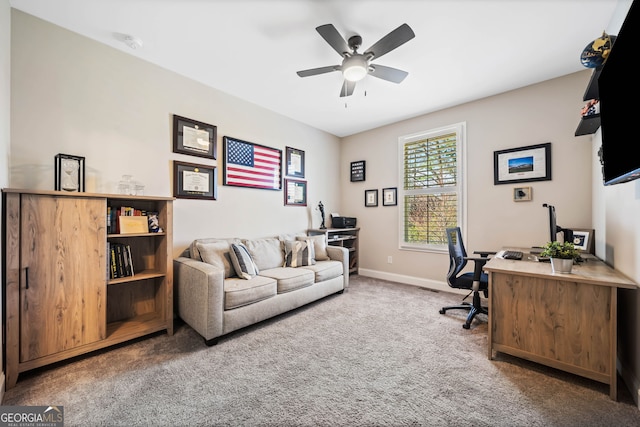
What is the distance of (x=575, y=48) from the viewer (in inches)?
92.7

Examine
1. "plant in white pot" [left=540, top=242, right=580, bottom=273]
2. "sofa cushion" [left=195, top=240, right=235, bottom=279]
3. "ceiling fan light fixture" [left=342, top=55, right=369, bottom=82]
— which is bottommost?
"sofa cushion" [left=195, top=240, right=235, bottom=279]

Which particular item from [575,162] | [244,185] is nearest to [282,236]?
[244,185]

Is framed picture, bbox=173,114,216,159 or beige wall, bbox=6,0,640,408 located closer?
beige wall, bbox=6,0,640,408

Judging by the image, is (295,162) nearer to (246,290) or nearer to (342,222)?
(342,222)

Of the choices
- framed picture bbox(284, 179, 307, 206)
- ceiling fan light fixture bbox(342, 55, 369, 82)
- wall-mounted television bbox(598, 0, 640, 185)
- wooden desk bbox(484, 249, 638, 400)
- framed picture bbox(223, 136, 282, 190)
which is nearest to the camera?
wall-mounted television bbox(598, 0, 640, 185)

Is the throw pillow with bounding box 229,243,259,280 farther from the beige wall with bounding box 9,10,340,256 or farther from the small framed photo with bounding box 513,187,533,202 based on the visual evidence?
the small framed photo with bounding box 513,187,533,202

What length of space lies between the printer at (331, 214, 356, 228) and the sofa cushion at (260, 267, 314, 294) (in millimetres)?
1523

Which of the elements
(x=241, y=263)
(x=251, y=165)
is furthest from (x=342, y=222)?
(x=241, y=263)

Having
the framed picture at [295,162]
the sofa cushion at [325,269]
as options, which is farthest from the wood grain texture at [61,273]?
the framed picture at [295,162]

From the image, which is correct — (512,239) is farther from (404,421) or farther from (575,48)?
(404,421)

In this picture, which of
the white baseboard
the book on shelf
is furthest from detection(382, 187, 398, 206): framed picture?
the book on shelf

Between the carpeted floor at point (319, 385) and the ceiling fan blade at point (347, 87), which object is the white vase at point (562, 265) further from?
the ceiling fan blade at point (347, 87)

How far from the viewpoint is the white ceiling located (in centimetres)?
191

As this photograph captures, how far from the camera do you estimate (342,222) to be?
177 inches
